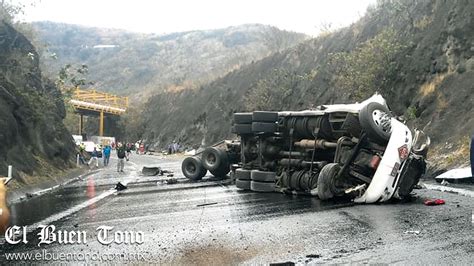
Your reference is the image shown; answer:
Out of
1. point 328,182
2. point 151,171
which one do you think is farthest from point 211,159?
point 328,182

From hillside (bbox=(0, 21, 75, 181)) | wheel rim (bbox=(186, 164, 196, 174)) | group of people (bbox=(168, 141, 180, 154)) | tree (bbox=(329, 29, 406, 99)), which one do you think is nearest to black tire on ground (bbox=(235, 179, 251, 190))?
wheel rim (bbox=(186, 164, 196, 174))

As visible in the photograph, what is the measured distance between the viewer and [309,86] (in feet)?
131

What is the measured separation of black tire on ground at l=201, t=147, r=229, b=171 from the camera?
672 inches

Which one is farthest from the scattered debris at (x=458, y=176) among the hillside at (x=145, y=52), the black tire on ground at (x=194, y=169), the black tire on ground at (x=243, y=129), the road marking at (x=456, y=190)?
the hillside at (x=145, y=52)

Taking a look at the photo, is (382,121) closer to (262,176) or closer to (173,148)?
(262,176)

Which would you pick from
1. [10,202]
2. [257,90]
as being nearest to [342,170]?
[10,202]

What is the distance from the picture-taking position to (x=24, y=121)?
20.6 m

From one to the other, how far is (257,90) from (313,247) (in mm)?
39647

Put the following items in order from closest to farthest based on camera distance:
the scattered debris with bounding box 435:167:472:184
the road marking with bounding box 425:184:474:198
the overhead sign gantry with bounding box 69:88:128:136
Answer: the road marking with bounding box 425:184:474:198
the scattered debris with bounding box 435:167:472:184
the overhead sign gantry with bounding box 69:88:128:136

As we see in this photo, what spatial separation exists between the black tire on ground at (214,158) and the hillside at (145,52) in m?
79.8

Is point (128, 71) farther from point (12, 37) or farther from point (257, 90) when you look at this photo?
point (12, 37)

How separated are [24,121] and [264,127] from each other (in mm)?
11481

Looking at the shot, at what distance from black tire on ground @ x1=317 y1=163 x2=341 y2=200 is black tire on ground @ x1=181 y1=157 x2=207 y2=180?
8.03 metres

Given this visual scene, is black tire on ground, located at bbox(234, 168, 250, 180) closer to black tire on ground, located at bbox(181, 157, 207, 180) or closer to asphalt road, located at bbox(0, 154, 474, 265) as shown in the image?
asphalt road, located at bbox(0, 154, 474, 265)
